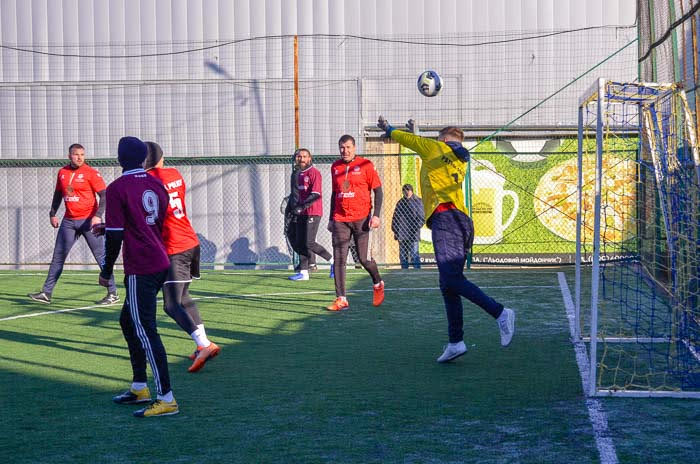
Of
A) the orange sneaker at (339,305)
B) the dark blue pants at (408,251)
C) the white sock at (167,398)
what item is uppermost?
the dark blue pants at (408,251)

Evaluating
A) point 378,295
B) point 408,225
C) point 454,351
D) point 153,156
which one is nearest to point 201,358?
point 153,156

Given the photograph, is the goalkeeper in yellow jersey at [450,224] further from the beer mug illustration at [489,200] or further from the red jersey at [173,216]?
the beer mug illustration at [489,200]

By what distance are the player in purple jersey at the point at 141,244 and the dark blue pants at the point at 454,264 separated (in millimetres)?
2434

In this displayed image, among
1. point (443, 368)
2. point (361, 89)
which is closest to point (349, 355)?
point (443, 368)

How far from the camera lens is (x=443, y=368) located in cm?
758

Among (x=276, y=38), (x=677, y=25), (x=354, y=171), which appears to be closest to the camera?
(x=677, y=25)

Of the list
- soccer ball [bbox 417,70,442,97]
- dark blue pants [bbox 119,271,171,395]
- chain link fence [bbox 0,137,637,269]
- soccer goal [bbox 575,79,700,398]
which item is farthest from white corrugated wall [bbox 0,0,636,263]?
dark blue pants [bbox 119,271,171,395]

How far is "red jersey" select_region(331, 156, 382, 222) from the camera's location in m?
10.8

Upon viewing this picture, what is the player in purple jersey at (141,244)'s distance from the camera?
6.00 meters

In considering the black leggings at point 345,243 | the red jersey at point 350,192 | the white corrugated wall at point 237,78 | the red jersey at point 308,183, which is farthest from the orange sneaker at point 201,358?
the white corrugated wall at point 237,78

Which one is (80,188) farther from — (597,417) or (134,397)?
(597,417)

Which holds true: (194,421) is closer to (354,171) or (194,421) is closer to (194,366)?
(194,366)

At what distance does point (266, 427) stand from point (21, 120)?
16.0 metres

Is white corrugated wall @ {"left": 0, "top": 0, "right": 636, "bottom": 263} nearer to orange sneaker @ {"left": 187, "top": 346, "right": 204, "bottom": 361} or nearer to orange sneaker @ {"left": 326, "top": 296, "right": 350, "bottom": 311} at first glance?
orange sneaker @ {"left": 326, "top": 296, "right": 350, "bottom": 311}
